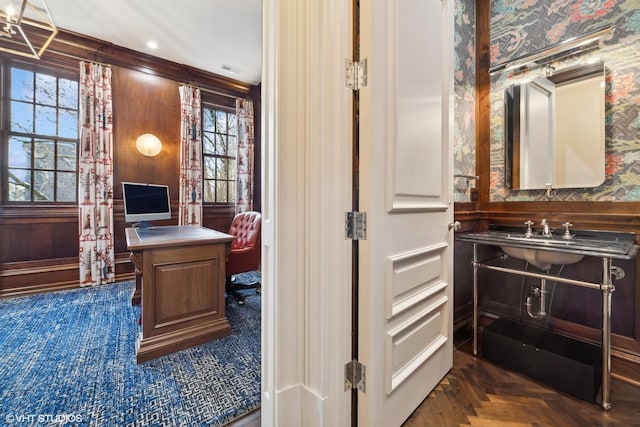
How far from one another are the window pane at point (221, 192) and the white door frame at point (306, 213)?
3665 millimetres

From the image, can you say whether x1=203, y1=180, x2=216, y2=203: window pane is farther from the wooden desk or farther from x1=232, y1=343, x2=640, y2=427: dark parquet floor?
x1=232, y1=343, x2=640, y2=427: dark parquet floor

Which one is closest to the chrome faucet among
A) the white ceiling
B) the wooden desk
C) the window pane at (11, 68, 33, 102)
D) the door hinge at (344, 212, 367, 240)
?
the door hinge at (344, 212, 367, 240)

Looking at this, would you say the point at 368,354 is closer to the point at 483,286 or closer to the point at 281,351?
the point at 281,351

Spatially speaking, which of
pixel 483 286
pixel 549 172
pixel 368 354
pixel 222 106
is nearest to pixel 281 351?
pixel 368 354

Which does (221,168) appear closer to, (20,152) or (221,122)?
(221,122)

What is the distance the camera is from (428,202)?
55.6 inches

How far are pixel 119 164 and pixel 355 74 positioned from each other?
3.86 m

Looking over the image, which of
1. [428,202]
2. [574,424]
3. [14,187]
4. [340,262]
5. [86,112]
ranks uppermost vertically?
[86,112]

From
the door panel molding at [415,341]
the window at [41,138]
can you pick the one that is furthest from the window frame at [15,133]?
the door panel molding at [415,341]

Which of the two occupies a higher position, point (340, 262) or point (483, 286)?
point (340, 262)

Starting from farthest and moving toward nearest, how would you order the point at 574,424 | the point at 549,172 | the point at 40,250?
the point at 40,250
the point at 549,172
the point at 574,424

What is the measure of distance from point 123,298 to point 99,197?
1.39 metres

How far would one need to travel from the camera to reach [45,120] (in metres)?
3.27

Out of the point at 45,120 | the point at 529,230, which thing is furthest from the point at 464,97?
the point at 45,120
